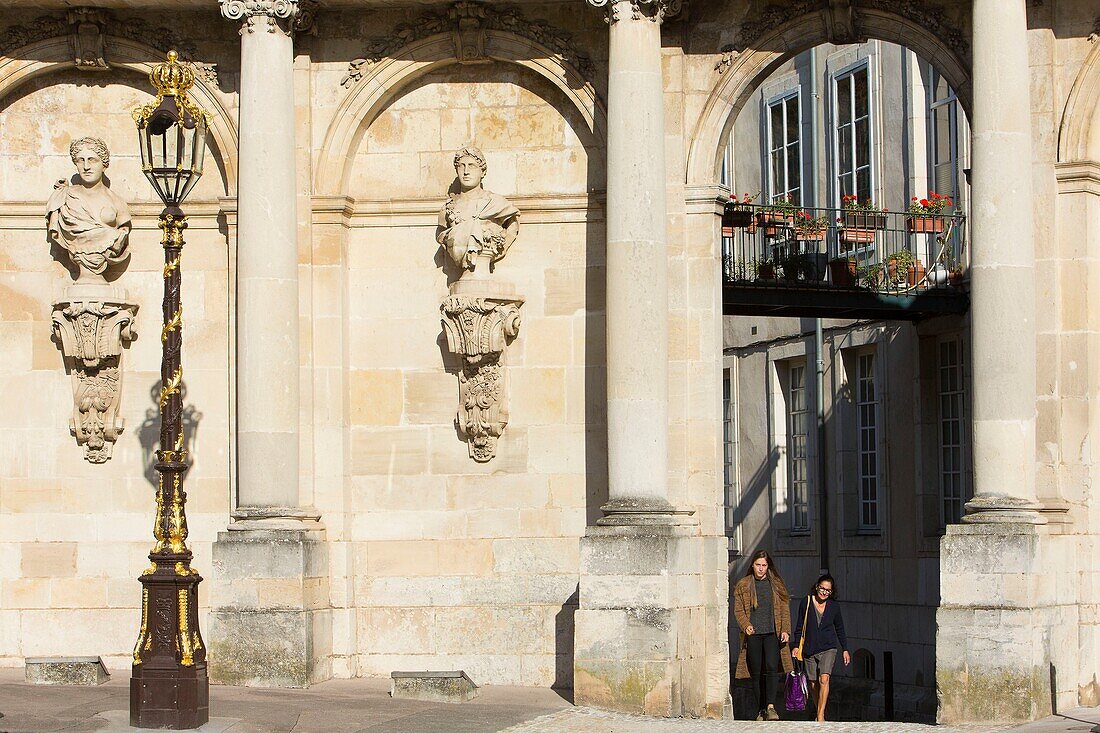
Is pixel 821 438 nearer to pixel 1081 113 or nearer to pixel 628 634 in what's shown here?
pixel 1081 113

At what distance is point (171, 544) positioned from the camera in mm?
17281

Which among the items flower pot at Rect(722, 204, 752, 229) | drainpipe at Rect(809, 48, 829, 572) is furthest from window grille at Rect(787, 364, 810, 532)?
flower pot at Rect(722, 204, 752, 229)

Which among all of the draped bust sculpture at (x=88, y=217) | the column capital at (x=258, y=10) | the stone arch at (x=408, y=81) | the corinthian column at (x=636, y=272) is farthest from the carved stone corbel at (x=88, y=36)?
the corinthian column at (x=636, y=272)

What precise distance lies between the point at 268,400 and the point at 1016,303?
754 cm

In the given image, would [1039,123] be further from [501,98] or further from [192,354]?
[192,354]

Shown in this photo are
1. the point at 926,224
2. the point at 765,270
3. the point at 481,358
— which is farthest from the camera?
the point at 765,270

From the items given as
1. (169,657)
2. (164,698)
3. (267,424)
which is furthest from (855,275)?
(164,698)

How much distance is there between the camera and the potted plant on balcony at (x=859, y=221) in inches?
1137

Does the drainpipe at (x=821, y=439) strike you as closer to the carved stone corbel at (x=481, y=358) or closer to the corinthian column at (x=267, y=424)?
the carved stone corbel at (x=481, y=358)

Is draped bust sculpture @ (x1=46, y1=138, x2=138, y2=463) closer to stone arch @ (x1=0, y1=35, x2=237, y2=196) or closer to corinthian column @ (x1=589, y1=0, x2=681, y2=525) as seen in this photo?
stone arch @ (x1=0, y1=35, x2=237, y2=196)

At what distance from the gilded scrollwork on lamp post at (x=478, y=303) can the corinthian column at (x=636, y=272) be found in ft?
5.64

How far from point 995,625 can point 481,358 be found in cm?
628

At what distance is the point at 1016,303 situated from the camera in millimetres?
19812

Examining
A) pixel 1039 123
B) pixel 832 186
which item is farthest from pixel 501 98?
pixel 832 186
